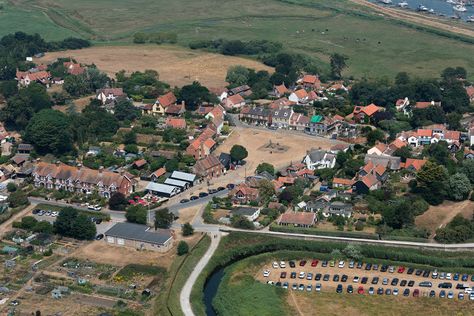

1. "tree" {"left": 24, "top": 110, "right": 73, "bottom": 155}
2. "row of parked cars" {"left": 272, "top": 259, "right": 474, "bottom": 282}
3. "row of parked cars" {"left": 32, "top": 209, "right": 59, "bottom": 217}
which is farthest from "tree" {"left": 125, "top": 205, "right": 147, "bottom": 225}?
"tree" {"left": 24, "top": 110, "right": 73, "bottom": 155}

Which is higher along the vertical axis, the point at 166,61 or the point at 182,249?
the point at 166,61

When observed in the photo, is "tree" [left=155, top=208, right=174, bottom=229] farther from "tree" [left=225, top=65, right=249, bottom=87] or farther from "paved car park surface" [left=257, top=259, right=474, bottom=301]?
"tree" [left=225, top=65, right=249, bottom=87]

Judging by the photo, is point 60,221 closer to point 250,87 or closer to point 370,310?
point 370,310

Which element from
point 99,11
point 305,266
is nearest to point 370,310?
point 305,266

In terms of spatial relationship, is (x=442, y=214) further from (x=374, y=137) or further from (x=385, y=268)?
(x=374, y=137)

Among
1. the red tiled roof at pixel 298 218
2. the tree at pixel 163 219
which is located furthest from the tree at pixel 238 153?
the tree at pixel 163 219

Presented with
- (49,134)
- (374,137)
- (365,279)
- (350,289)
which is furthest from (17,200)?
(374,137)

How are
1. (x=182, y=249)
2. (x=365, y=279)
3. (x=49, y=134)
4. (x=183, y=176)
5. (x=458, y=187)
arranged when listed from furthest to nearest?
(x=49, y=134) → (x=183, y=176) → (x=458, y=187) → (x=182, y=249) → (x=365, y=279)
